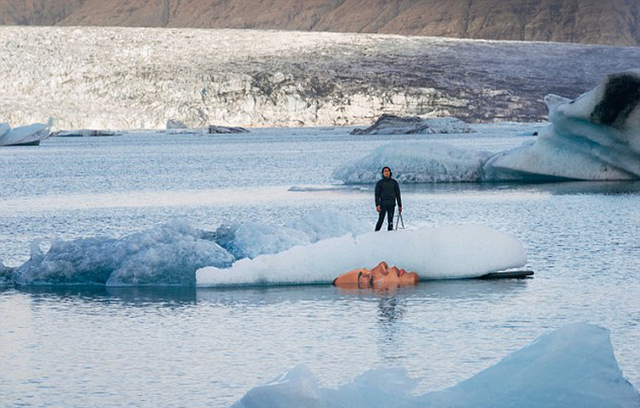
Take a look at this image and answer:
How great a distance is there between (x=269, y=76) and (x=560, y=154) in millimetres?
52879

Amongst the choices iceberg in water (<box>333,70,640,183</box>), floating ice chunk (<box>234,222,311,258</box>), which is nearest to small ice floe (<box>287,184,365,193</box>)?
iceberg in water (<box>333,70,640,183</box>)

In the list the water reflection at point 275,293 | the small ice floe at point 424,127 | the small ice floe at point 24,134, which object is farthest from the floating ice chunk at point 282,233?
the small ice floe at point 424,127

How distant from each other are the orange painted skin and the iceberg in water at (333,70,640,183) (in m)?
10.2

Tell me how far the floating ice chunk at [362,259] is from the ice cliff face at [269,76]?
2146 inches

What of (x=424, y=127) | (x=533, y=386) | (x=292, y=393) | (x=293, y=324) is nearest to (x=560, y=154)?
(x=293, y=324)

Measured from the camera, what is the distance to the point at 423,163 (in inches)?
861

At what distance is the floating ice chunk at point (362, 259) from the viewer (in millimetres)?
9055

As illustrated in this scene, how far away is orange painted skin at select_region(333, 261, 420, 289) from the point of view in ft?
29.3

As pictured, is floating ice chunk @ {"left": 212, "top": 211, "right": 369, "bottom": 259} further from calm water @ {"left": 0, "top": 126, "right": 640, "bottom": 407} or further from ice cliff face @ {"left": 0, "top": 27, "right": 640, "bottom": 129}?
ice cliff face @ {"left": 0, "top": 27, "right": 640, "bottom": 129}

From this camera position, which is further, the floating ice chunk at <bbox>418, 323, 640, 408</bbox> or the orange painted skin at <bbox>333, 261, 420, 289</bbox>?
the orange painted skin at <bbox>333, 261, 420, 289</bbox>

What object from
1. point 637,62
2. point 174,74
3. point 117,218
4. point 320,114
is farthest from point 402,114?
point 117,218

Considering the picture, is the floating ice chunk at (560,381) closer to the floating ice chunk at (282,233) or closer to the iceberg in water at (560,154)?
the floating ice chunk at (282,233)

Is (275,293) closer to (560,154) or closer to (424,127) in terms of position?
(560,154)

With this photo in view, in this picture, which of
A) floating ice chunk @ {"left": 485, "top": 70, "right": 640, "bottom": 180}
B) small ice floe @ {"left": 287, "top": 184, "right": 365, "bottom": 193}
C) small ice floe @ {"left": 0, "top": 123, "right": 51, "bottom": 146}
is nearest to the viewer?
floating ice chunk @ {"left": 485, "top": 70, "right": 640, "bottom": 180}
